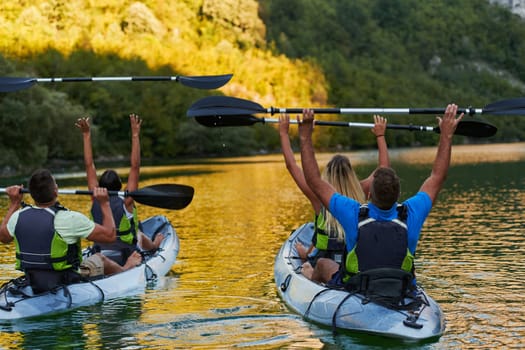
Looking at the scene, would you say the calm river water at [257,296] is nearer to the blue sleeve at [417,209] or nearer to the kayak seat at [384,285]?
the kayak seat at [384,285]

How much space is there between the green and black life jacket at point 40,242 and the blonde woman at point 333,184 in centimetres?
276

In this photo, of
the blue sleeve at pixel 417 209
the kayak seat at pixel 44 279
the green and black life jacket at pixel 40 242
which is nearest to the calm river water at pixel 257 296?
the kayak seat at pixel 44 279

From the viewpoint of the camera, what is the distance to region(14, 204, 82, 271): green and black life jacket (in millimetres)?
9766

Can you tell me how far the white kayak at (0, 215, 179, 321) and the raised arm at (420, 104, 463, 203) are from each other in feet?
15.3

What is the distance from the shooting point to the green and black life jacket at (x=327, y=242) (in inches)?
415

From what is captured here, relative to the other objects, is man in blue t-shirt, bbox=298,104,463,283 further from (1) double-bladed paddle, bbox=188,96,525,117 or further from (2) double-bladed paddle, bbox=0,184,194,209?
(2) double-bladed paddle, bbox=0,184,194,209

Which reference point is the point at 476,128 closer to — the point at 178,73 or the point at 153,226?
the point at 153,226

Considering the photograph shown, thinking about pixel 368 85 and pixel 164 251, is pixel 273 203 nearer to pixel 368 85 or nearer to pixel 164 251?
pixel 164 251

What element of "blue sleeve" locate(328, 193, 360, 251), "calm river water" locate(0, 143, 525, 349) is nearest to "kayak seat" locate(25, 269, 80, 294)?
"calm river water" locate(0, 143, 525, 349)

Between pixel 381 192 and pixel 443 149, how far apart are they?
0.75 meters

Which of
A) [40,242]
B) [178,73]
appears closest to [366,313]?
[40,242]

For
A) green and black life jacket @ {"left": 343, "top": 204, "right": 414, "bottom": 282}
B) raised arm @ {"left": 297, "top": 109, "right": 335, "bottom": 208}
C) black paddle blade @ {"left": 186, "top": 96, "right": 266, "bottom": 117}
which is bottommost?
green and black life jacket @ {"left": 343, "top": 204, "right": 414, "bottom": 282}

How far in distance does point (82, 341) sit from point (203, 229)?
37.6 ft

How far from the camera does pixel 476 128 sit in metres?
10.5
